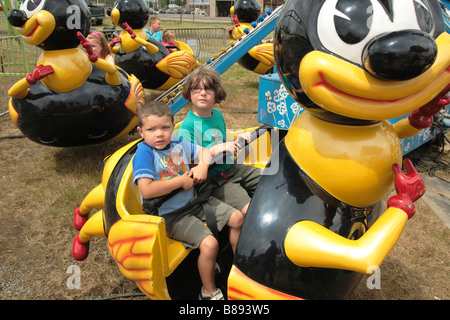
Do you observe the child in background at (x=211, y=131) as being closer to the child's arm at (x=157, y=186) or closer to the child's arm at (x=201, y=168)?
the child's arm at (x=201, y=168)

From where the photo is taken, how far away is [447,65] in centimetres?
104

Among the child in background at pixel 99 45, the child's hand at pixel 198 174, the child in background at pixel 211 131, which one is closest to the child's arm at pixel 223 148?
the child in background at pixel 211 131

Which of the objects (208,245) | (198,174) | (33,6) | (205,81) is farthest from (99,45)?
(208,245)

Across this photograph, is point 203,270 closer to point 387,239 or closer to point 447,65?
point 387,239

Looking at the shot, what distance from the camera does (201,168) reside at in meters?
1.62

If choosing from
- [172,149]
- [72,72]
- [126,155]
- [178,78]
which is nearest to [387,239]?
[172,149]

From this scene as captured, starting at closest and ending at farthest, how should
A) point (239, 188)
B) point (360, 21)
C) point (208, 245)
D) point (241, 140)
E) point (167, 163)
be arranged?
point (360, 21), point (208, 245), point (167, 163), point (241, 140), point (239, 188)

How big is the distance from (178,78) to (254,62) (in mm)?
1529

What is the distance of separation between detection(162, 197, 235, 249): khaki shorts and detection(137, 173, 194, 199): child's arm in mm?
160

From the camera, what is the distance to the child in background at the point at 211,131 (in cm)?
181

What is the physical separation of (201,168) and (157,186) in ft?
0.78

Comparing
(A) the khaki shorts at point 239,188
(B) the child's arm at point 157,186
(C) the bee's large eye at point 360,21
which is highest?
(C) the bee's large eye at point 360,21

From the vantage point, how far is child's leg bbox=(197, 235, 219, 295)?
1485 millimetres

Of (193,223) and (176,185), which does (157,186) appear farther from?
(193,223)
